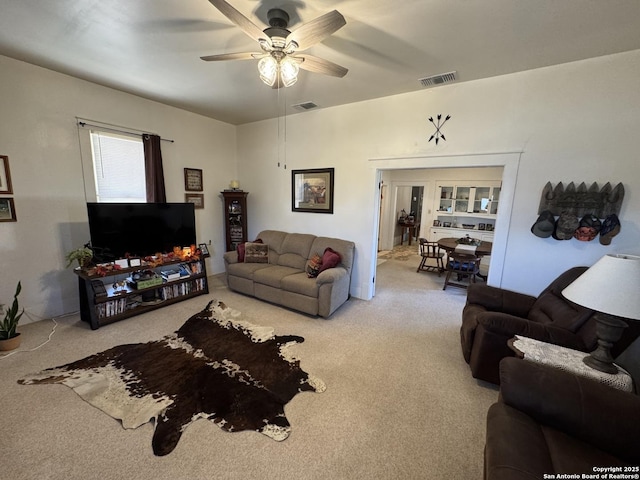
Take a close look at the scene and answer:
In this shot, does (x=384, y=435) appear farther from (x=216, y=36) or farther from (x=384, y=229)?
(x=384, y=229)

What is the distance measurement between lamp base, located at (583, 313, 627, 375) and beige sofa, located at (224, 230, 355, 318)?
7.48 ft

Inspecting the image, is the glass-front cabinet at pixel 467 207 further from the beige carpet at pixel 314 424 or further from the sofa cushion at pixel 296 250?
the beige carpet at pixel 314 424

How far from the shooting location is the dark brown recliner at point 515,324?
1.88 meters

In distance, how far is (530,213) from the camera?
278cm

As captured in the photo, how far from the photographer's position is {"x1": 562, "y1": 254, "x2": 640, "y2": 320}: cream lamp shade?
4.43 feet

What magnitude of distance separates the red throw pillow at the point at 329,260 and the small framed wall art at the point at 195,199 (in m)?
2.55

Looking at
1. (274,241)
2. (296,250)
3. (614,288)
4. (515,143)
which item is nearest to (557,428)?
(614,288)

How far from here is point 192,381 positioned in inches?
85.4

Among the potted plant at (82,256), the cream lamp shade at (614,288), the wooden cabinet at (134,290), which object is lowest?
the wooden cabinet at (134,290)

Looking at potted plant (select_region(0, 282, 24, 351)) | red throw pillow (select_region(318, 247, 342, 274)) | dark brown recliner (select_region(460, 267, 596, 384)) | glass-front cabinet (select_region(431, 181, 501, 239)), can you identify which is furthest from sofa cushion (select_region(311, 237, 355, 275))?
glass-front cabinet (select_region(431, 181, 501, 239))

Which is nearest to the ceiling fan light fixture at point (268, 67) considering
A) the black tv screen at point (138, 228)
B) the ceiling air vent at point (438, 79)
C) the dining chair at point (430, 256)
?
the ceiling air vent at point (438, 79)

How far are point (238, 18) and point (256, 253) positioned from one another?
3.13m

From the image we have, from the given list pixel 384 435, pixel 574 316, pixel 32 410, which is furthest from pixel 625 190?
pixel 32 410

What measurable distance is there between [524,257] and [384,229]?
4.88 metres
